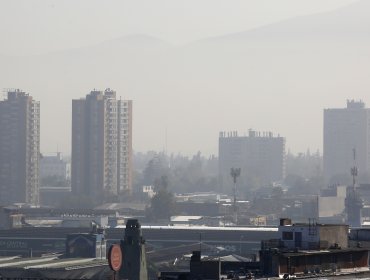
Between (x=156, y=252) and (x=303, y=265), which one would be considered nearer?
(x=303, y=265)

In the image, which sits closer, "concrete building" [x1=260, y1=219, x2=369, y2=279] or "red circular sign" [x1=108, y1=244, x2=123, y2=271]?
"concrete building" [x1=260, y1=219, x2=369, y2=279]

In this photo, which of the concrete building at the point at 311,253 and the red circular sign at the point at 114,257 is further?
the red circular sign at the point at 114,257

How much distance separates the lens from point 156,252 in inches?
5497

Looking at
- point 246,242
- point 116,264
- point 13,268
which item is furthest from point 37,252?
point 116,264

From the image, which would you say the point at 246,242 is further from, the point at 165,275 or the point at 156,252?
the point at 165,275

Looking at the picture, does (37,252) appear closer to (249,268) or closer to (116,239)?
(116,239)

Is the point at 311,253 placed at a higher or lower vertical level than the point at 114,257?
higher

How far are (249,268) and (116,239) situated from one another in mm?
99203

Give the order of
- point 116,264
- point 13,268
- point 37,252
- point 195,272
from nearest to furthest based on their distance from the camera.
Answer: point 195,272
point 116,264
point 13,268
point 37,252

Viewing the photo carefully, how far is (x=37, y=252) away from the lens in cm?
15275

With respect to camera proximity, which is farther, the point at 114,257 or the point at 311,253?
the point at 114,257

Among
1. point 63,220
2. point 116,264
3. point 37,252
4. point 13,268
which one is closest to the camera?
point 116,264

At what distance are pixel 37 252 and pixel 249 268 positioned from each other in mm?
96397

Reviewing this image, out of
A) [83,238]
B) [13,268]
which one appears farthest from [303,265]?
[83,238]
